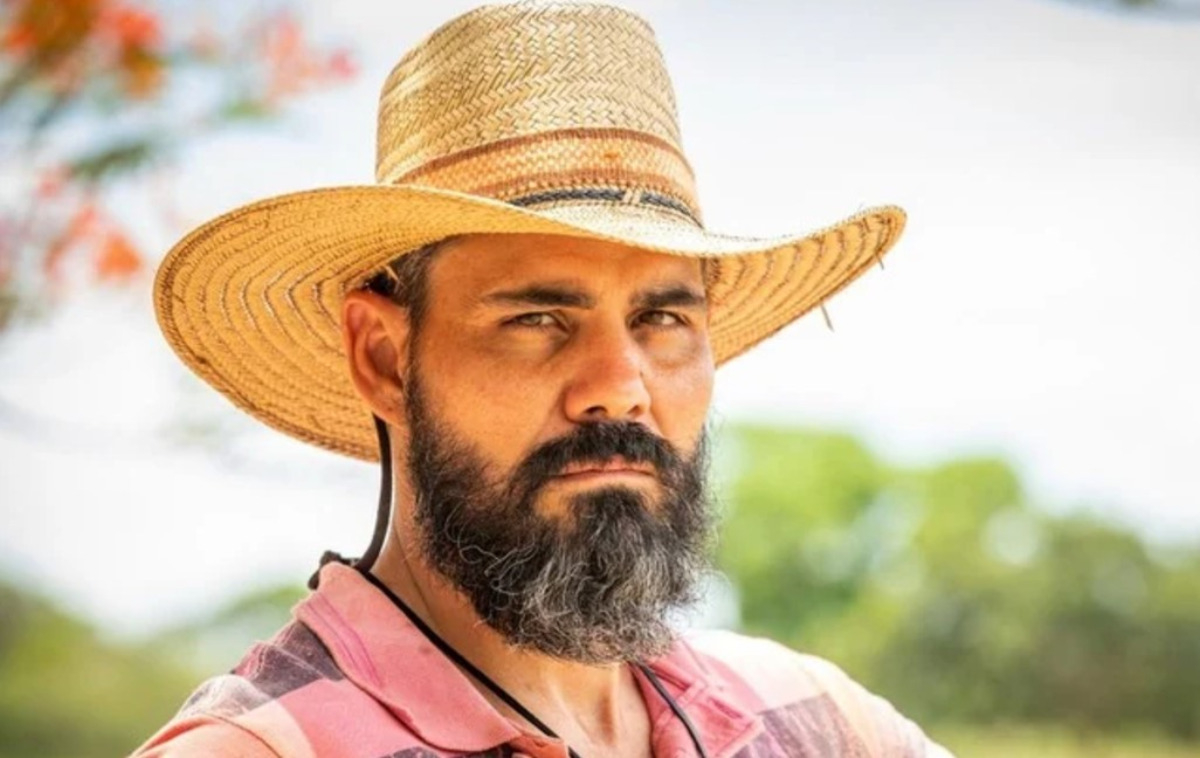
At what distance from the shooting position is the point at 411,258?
84.4 inches

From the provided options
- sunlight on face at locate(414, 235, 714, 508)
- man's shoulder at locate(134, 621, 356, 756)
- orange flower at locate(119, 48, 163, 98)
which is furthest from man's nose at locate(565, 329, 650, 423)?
orange flower at locate(119, 48, 163, 98)

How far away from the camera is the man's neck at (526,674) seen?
2105mm

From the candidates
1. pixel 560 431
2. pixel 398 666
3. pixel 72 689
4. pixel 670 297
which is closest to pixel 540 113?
pixel 670 297

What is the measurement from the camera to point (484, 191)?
6.70 feet

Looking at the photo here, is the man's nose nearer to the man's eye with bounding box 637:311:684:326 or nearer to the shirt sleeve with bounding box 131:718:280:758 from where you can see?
the man's eye with bounding box 637:311:684:326

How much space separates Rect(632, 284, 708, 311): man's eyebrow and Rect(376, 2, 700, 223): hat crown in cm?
9

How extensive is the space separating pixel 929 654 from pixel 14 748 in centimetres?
426

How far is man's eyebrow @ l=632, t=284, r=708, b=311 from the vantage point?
6.79ft

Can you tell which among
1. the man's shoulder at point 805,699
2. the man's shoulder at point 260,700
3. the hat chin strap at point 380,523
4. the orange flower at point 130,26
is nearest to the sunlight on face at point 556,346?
the hat chin strap at point 380,523

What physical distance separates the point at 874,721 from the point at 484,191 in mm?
858

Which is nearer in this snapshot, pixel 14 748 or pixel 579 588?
pixel 579 588

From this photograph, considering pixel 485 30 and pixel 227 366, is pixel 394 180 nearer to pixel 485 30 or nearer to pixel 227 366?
pixel 485 30

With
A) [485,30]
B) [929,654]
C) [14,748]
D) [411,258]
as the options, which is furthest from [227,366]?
[929,654]

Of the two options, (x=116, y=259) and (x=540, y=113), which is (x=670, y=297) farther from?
(x=116, y=259)
